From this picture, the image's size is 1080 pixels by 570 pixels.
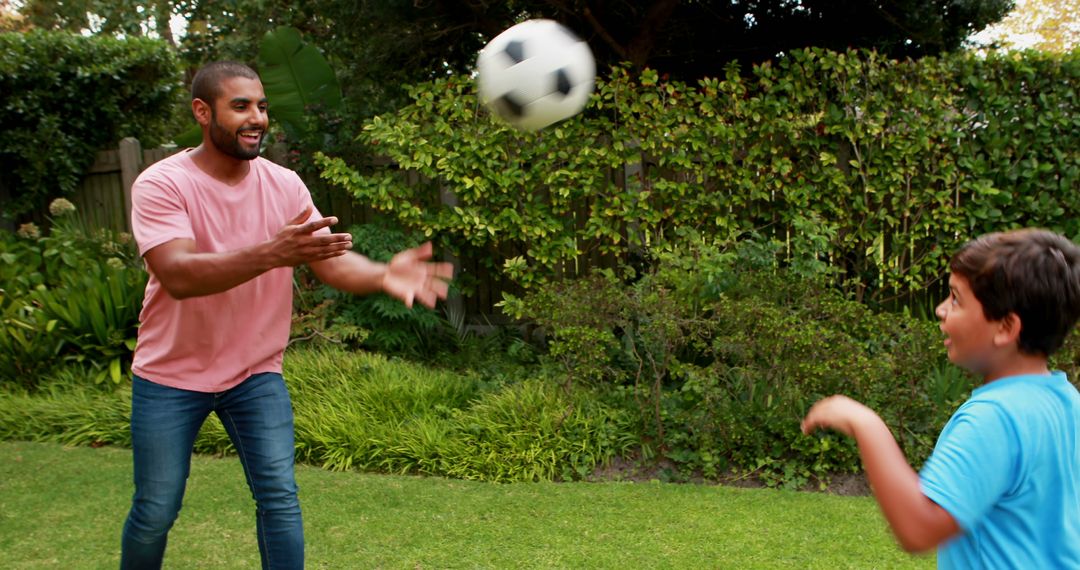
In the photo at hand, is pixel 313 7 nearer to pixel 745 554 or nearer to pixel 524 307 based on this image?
pixel 524 307

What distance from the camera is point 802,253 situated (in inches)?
243

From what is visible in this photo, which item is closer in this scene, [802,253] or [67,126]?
[802,253]

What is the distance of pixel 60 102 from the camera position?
8.96m

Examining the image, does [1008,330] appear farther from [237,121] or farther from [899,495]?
[237,121]

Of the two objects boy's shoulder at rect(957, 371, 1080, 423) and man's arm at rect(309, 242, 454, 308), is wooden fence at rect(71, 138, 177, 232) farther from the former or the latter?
boy's shoulder at rect(957, 371, 1080, 423)

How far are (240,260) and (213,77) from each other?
2.71ft

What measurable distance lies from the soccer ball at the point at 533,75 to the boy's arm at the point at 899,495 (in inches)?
110

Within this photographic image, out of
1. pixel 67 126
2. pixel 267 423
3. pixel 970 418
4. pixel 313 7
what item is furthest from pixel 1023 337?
pixel 313 7

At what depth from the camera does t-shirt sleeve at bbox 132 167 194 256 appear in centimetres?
286

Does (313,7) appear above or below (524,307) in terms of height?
above

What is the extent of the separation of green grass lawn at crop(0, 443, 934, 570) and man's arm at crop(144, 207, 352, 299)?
1.92m

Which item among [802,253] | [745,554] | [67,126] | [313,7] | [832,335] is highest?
[313,7]

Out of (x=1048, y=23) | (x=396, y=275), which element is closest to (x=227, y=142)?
(x=396, y=275)

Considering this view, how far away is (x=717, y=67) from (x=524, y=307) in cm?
512
